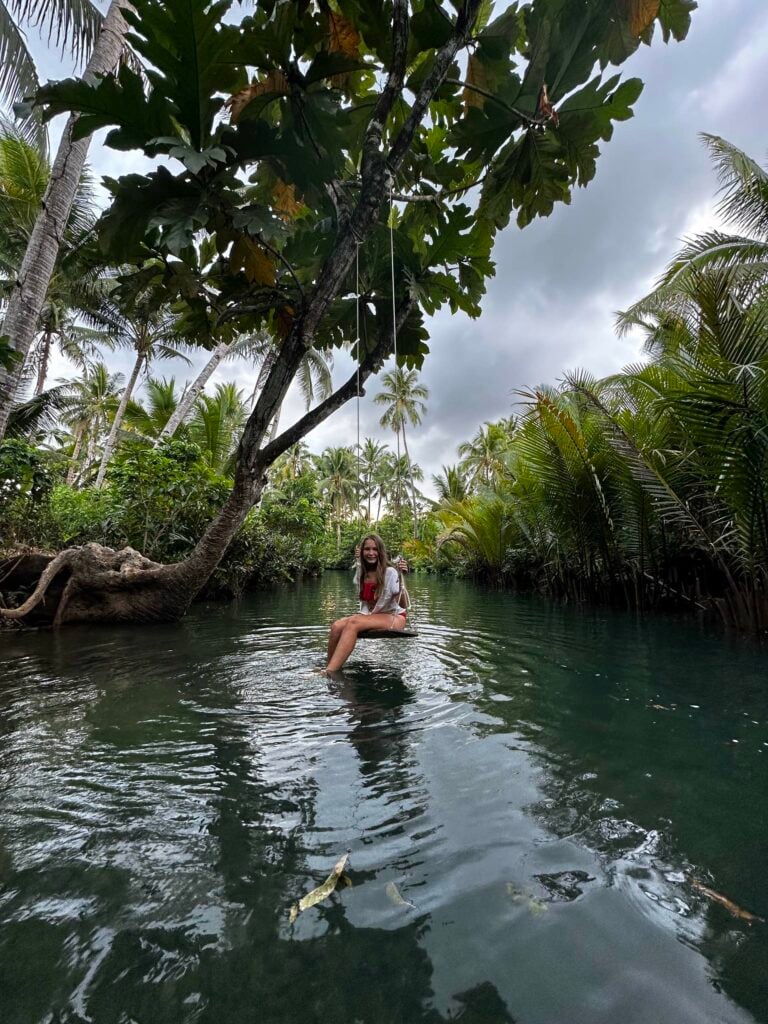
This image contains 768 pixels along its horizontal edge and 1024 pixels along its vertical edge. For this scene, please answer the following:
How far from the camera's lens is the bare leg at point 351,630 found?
4.21 meters

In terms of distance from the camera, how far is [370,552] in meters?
4.80

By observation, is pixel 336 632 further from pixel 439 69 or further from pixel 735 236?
pixel 735 236

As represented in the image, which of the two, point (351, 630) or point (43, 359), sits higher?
point (43, 359)

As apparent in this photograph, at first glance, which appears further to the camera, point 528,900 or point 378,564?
point 378,564

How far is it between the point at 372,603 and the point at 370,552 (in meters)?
0.54

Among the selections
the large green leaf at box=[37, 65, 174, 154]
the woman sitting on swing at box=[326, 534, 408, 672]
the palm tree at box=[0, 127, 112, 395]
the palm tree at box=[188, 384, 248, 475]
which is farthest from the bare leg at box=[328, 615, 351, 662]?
the palm tree at box=[188, 384, 248, 475]

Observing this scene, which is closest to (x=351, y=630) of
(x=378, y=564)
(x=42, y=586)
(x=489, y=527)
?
(x=378, y=564)

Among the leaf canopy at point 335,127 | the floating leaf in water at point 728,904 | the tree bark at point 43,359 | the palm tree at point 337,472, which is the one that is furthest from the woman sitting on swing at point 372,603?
the palm tree at point 337,472

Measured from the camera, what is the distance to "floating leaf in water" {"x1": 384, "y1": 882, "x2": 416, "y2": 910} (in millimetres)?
1396

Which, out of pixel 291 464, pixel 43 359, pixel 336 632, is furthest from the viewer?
pixel 291 464

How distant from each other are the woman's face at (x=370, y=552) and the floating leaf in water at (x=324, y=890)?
3.27 meters

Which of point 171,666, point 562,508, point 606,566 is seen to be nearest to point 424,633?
point 171,666

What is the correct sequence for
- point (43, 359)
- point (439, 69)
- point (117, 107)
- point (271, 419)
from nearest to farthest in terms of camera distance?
point (117, 107), point (439, 69), point (271, 419), point (43, 359)

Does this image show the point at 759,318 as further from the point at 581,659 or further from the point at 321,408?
the point at 321,408
